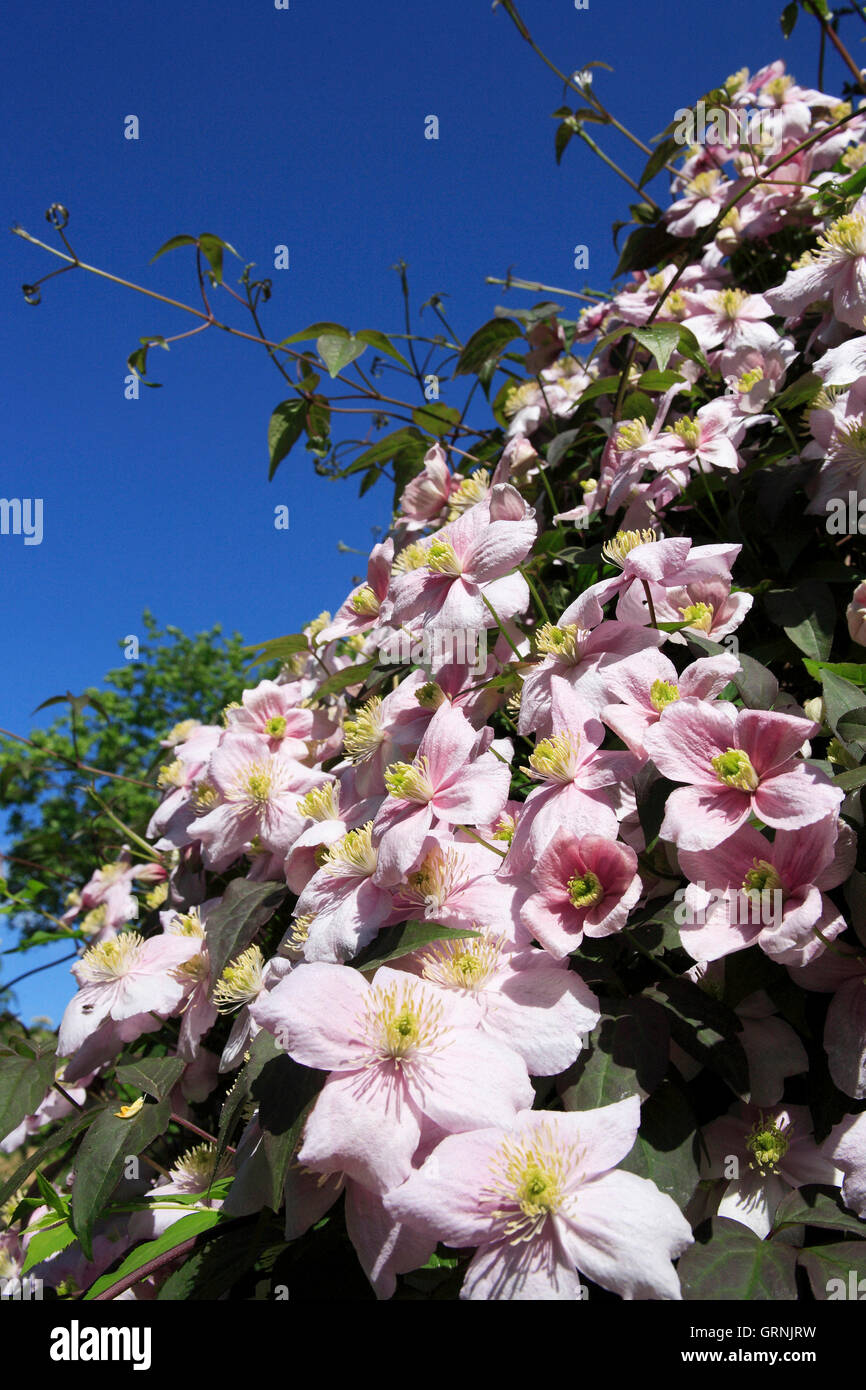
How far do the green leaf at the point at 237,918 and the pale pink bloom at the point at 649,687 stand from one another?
52cm

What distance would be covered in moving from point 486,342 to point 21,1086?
128cm

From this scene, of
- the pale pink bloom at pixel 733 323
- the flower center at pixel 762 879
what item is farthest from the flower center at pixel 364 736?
→ the pale pink bloom at pixel 733 323

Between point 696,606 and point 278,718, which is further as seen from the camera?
point 278,718

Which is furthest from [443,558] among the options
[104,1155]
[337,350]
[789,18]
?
[789,18]

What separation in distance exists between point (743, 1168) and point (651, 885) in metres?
0.24

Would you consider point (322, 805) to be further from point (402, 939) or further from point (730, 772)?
point (730, 772)

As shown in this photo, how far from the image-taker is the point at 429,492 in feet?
4.95

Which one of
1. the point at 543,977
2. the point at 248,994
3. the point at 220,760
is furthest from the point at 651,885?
the point at 220,760

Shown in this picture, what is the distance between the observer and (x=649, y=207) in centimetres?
189

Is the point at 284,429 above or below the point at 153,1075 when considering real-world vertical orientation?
above

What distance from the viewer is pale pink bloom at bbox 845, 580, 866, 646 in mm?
936

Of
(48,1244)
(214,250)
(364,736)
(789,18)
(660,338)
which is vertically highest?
(789,18)

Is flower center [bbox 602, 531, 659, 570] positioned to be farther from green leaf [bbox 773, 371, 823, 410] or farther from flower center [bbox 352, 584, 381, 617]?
flower center [bbox 352, 584, 381, 617]

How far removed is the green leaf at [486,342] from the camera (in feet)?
4.96
